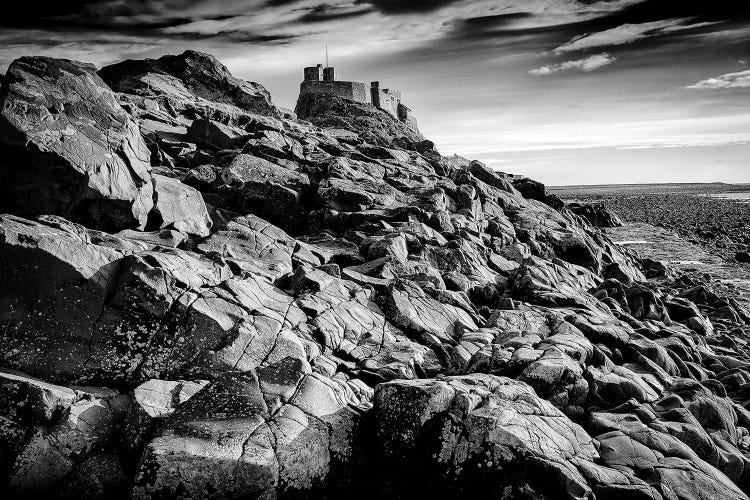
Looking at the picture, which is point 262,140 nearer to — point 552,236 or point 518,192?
point 552,236

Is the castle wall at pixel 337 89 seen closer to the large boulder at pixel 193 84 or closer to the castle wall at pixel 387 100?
the castle wall at pixel 387 100

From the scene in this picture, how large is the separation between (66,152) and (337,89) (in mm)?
74978

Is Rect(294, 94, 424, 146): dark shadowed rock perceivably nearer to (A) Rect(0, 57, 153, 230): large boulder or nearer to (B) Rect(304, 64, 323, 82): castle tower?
(B) Rect(304, 64, 323, 82): castle tower

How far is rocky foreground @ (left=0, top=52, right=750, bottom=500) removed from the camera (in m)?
11.5

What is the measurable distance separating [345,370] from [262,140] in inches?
859

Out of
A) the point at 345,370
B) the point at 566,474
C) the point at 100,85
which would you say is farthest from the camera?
the point at 100,85

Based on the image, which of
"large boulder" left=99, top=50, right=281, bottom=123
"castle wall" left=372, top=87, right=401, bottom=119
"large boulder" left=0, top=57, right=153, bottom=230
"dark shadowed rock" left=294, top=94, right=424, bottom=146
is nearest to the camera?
"large boulder" left=0, top=57, right=153, bottom=230

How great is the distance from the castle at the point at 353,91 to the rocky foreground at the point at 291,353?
65.2 meters

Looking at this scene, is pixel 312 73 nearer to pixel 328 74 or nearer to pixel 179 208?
pixel 328 74

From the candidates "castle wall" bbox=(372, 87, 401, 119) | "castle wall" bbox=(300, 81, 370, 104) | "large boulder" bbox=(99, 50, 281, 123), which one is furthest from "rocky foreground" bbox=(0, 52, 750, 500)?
"castle wall" bbox=(372, 87, 401, 119)

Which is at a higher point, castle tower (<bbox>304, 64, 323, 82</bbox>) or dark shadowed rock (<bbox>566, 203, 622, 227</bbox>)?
castle tower (<bbox>304, 64, 323, 82</bbox>)

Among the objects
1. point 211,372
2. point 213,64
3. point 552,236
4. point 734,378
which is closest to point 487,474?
point 211,372

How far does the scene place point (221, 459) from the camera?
36.5 ft

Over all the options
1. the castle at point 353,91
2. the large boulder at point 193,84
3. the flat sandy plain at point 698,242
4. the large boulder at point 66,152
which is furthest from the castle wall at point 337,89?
the large boulder at point 66,152
